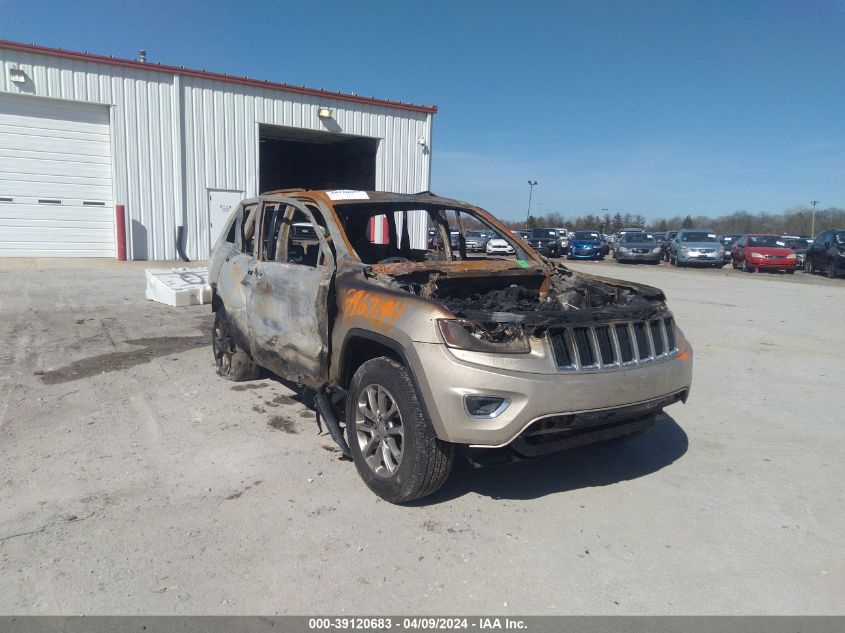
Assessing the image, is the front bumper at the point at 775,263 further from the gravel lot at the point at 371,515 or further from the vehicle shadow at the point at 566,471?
the vehicle shadow at the point at 566,471

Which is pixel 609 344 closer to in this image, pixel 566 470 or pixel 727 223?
pixel 566 470

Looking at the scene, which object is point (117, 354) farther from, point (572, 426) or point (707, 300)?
point (707, 300)

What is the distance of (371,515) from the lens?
352 cm

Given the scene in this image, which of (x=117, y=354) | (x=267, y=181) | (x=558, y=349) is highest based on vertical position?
(x=267, y=181)

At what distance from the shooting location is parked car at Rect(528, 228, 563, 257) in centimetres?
3291

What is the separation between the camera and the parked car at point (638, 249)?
27.8 meters

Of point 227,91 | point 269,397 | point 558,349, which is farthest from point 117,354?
point 227,91

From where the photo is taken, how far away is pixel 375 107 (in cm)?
2095

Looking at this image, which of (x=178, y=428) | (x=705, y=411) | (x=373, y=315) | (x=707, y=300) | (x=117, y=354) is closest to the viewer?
(x=373, y=315)

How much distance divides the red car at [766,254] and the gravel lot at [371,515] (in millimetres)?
19635

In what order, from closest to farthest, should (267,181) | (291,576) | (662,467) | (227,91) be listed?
(291,576), (662,467), (227,91), (267,181)

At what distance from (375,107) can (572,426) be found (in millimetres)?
19268

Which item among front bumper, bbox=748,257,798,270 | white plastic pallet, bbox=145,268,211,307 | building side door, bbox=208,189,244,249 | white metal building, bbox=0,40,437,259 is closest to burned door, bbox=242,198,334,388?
white plastic pallet, bbox=145,268,211,307
